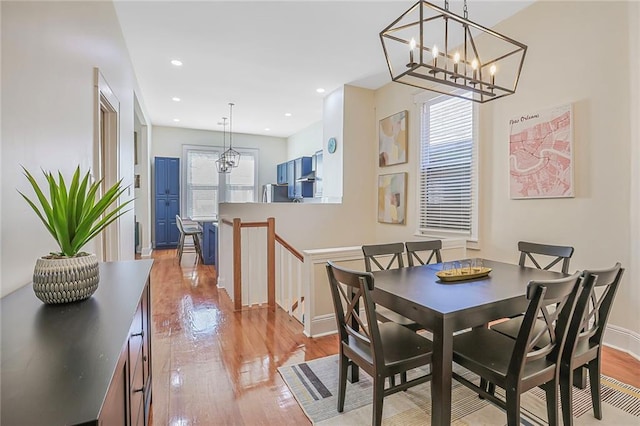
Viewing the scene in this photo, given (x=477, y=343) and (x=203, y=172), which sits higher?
(x=203, y=172)

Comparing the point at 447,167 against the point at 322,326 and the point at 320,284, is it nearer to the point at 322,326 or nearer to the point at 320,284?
the point at 320,284

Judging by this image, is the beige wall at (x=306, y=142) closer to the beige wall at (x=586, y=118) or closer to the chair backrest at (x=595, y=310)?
the beige wall at (x=586, y=118)

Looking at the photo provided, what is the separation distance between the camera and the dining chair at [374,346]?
63.3 inches

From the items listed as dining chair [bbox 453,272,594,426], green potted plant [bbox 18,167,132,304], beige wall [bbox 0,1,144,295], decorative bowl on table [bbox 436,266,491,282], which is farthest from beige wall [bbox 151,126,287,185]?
dining chair [bbox 453,272,594,426]

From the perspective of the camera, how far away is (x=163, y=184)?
26.7ft

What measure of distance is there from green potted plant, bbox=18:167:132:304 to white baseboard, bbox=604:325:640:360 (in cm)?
371

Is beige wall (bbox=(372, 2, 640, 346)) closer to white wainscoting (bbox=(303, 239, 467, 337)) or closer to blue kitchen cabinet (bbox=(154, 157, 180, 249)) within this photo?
white wainscoting (bbox=(303, 239, 467, 337))

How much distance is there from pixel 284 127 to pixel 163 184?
3413mm

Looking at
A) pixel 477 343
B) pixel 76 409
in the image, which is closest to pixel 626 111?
pixel 477 343

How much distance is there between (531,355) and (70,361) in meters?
1.81

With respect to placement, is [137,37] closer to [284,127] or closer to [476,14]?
[476,14]

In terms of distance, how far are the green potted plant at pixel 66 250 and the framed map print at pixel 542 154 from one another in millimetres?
3502

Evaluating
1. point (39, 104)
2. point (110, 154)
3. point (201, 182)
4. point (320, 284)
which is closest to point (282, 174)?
point (201, 182)

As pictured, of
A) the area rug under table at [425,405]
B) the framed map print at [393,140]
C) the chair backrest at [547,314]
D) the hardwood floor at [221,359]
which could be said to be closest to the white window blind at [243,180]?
the framed map print at [393,140]
